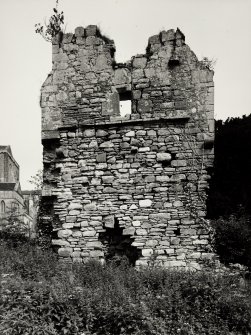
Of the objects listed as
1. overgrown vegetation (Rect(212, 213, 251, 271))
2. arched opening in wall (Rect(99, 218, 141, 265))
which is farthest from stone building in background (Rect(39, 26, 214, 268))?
overgrown vegetation (Rect(212, 213, 251, 271))

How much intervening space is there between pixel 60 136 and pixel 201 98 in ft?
11.6

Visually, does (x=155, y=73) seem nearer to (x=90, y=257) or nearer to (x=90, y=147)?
(x=90, y=147)

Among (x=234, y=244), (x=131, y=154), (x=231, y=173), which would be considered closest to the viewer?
(x=131, y=154)

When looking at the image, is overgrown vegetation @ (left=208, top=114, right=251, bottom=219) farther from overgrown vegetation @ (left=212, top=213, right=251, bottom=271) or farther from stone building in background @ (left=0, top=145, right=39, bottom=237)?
stone building in background @ (left=0, top=145, right=39, bottom=237)

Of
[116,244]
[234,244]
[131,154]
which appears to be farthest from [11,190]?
[234,244]

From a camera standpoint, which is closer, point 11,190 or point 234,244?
point 234,244

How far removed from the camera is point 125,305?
5.42 meters

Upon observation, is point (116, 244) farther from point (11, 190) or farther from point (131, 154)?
point (11, 190)

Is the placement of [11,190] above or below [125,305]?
above

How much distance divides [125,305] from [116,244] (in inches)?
117

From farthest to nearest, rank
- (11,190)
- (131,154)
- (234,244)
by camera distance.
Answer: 1. (11,190)
2. (234,244)
3. (131,154)

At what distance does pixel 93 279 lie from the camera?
674 centimetres

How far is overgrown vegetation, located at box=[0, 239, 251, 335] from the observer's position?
5.20 m

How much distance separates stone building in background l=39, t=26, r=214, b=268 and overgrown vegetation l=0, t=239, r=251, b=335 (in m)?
1.44
